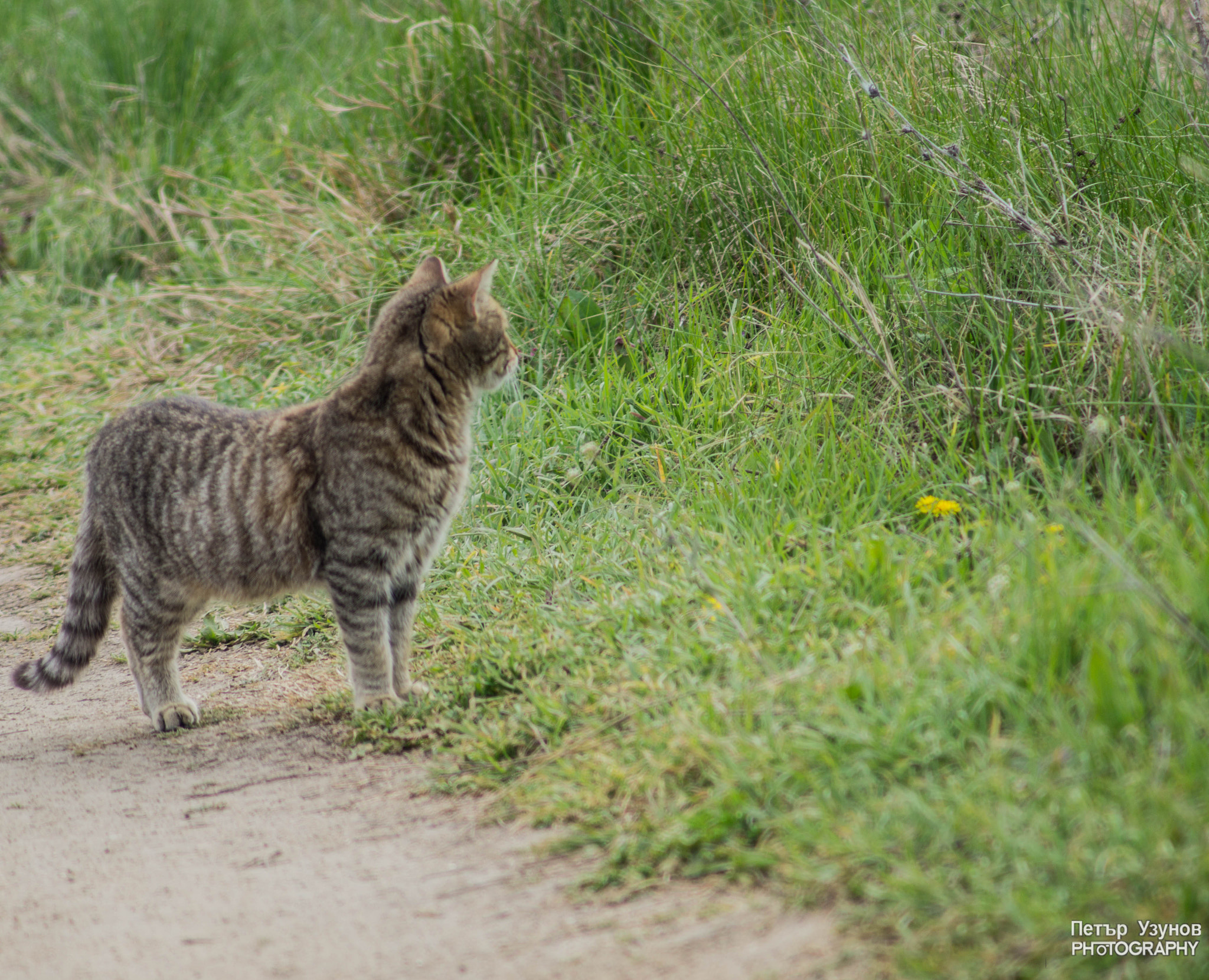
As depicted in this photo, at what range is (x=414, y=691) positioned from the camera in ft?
11.6

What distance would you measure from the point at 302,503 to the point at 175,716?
838 millimetres

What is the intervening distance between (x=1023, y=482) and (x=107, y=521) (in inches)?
117

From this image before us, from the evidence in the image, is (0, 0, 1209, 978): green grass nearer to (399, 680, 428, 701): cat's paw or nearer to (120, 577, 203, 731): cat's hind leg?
(399, 680, 428, 701): cat's paw

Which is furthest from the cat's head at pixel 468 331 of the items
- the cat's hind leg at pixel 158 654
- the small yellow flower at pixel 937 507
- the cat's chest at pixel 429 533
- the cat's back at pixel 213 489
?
the small yellow flower at pixel 937 507

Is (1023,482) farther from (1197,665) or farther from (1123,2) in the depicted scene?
(1123,2)

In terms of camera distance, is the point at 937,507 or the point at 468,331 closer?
the point at 937,507

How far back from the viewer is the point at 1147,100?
4.26 m

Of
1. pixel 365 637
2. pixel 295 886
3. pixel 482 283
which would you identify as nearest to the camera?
pixel 295 886

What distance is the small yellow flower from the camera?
3336 mm

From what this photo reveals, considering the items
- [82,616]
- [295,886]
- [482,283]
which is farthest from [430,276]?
[295,886]

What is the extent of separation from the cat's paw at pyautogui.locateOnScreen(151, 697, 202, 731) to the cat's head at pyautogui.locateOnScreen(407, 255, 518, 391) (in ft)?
4.64

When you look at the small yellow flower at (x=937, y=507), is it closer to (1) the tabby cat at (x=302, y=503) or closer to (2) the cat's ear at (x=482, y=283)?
(1) the tabby cat at (x=302, y=503)

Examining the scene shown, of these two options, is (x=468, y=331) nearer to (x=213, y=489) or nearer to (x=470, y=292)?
(x=470, y=292)

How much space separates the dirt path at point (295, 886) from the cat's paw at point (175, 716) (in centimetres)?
5
